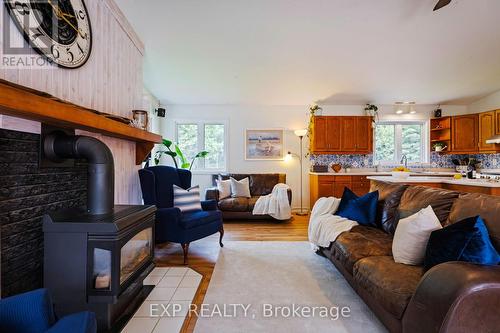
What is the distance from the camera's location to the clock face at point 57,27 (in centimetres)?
127

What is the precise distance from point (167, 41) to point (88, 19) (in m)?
1.45

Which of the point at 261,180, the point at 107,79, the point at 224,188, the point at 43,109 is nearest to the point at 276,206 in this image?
the point at 261,180

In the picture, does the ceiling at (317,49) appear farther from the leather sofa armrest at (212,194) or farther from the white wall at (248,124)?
the leather sofa armrest at (212,194)

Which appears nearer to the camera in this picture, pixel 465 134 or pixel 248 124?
pixel 465 134

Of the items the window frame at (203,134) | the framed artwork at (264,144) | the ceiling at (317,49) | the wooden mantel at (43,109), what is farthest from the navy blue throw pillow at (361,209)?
the window frame at (203,134)

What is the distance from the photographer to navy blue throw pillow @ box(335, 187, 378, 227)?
2475mm

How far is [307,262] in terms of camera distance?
8.54 ft

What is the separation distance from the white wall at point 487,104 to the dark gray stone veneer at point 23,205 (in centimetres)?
756

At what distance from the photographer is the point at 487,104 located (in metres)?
5.06

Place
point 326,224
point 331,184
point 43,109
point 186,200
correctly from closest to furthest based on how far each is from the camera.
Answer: point 43,109
point 326,224
point 186,200
point 331,184

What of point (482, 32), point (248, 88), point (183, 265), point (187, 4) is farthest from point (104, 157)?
point (482, 32)

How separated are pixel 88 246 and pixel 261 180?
12.6 feet

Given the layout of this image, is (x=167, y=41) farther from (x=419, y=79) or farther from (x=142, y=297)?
(x=419, y=79)

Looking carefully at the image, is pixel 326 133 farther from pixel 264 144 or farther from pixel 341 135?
pixel 264 144
